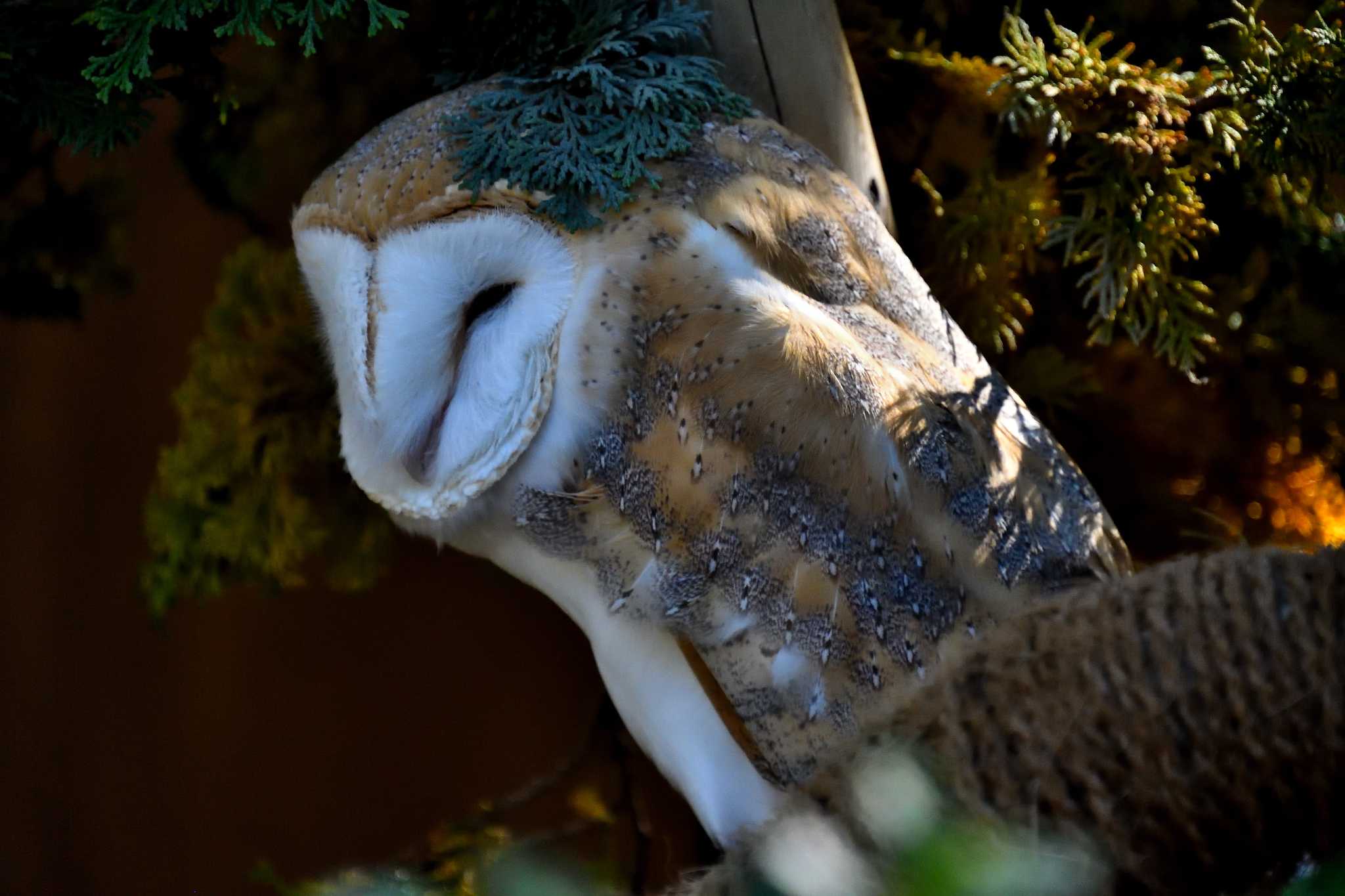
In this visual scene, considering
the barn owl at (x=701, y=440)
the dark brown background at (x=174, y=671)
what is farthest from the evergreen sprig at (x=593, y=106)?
the dark brown background at (x=174, y=671)

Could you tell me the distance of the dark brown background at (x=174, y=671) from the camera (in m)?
1.28

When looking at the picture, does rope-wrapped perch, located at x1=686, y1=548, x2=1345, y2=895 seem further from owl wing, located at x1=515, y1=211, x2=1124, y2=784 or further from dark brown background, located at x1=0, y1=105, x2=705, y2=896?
dark brown background, located at x1=0, y1=105, x2=705, y2=896

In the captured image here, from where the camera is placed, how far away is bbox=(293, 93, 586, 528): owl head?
75cm

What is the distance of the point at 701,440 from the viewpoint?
29.3 inches

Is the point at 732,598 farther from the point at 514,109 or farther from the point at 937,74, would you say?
the point at 937,74

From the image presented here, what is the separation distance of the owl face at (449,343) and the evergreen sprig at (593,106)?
32 millimetres

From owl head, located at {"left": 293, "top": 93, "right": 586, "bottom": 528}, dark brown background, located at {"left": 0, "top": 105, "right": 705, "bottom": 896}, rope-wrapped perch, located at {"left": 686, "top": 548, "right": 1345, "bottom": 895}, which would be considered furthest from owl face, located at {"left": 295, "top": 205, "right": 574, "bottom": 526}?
dark brown background, located at {"left": 0, "top": 105, "right": 705, "bottom": 896}

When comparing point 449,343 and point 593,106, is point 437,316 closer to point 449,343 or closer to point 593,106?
point 449,343

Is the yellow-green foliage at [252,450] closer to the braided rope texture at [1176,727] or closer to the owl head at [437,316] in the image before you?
the owl head at [437,316]

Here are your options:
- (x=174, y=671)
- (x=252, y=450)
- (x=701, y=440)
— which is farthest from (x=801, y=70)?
(x=174, y=671)

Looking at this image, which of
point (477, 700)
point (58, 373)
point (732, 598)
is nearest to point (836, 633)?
point (732, 598)

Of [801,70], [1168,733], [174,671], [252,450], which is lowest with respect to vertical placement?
[174,671]

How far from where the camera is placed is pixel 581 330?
2.45 ft

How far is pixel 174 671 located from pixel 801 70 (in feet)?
3.24
